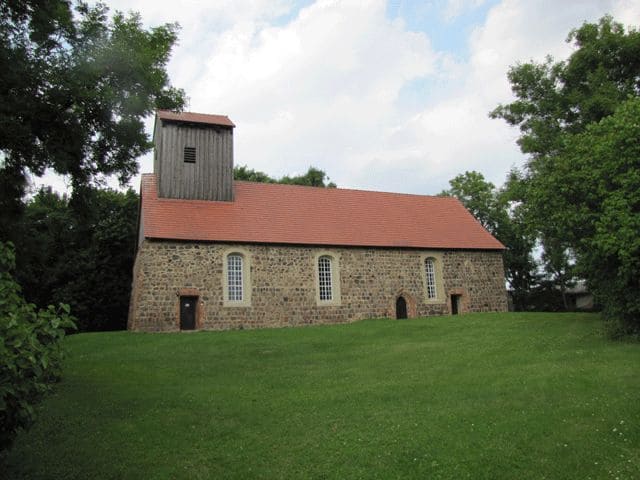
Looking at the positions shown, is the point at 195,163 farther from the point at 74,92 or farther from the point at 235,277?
the point at 74,92

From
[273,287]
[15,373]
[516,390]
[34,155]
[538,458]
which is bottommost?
[538,458]

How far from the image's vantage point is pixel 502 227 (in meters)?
39.9

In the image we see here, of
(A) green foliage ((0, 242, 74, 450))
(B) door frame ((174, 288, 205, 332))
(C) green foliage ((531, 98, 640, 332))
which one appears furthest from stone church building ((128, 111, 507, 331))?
(A) green foliage ((0, 242, 74, 450))

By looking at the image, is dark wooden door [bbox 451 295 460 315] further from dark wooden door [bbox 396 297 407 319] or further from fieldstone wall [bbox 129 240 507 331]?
dark wooden door [bbox 396 297 407 319]

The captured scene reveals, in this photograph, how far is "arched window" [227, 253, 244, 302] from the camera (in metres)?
23.5

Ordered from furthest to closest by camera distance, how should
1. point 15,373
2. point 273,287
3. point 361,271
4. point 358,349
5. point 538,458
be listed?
point 361,271 < point 273,287 < point 358,349 < point 538,458 < point 15,373

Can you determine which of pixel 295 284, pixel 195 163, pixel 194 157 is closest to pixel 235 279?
pixel 295 284

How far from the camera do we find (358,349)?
16.7 m

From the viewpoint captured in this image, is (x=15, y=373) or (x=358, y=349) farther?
(x=358, y=349)

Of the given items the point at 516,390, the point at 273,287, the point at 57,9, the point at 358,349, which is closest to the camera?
the point at 516,390

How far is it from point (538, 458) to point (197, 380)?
7786mm

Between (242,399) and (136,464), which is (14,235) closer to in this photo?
(242,399)

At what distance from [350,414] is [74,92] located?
8.61 meters

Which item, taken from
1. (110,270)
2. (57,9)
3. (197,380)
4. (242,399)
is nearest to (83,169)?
(57,9)
